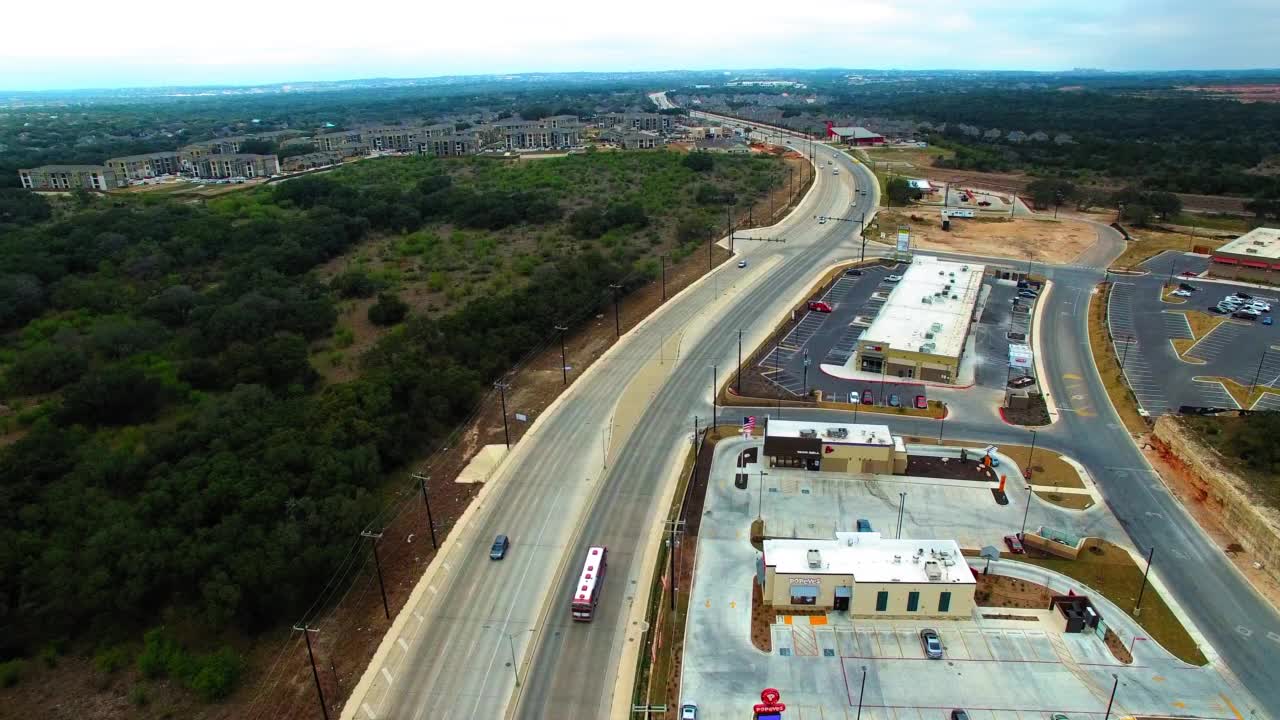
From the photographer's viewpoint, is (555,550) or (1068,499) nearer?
(555,550)

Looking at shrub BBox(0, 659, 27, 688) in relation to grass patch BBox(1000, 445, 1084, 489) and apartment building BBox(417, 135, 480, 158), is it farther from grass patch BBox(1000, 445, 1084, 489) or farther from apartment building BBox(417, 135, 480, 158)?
apartment building BBox(417, 135, 480, 158)

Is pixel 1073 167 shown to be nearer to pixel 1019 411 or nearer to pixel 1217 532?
pixel 1019 411

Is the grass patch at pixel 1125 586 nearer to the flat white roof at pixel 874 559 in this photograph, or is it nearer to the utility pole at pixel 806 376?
the flat white roof at pixel 874 559

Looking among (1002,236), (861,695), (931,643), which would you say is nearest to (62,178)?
(1002,236)

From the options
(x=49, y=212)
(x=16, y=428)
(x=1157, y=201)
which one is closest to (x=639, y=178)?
(x=1157, y=201)

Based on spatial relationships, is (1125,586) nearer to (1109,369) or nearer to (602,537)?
(602,537)

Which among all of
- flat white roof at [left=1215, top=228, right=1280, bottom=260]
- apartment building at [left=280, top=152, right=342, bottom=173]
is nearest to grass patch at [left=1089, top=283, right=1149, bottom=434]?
flat white roof at [left=1215, top=228, right=1280, bottom=260]

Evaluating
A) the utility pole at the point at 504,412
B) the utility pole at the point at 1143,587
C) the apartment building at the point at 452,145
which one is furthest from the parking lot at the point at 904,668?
the apartment building at the point at 452,145
